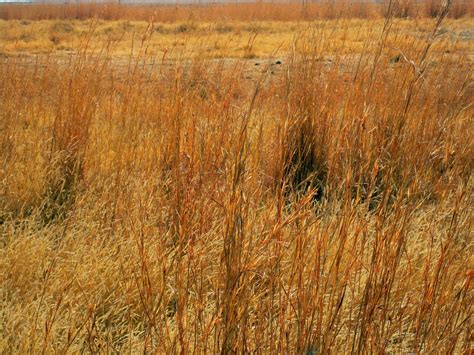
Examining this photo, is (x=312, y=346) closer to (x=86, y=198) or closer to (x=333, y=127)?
(x=86, y=198)

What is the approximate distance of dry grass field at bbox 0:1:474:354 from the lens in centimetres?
132

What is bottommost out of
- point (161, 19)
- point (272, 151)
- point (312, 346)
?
point (312, 346)

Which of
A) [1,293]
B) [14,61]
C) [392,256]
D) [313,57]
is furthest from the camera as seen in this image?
[14,61]

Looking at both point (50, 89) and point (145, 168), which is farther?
point (50, 89)

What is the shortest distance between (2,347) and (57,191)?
138 centimetres

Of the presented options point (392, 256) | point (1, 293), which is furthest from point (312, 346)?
point (1, 293)

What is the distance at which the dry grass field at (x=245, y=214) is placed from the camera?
132cm

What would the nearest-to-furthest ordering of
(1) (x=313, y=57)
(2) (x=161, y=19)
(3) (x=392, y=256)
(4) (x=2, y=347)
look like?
1. (3) (x=392, y=256)
2. (4) (x=2, y=347)
3. (1) (x=313, y=57)
4. (2) (x=161, y=19)

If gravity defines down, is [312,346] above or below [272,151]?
below

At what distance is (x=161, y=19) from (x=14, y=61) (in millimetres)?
18124

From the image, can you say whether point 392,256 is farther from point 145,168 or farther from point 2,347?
point 145,168

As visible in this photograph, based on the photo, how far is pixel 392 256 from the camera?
1.32 metres

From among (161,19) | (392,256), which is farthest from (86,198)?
(161,19)

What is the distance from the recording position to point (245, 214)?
4.58 feet
